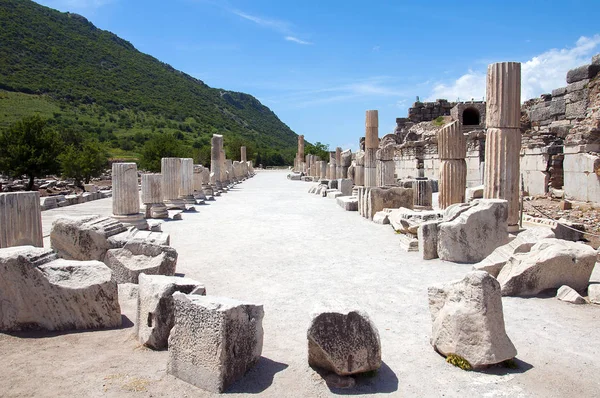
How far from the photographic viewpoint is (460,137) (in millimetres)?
11195

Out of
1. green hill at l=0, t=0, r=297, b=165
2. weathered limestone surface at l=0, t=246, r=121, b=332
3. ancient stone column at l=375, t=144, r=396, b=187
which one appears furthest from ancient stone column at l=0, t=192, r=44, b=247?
green hill at l=0, t=0, r=297, b=165

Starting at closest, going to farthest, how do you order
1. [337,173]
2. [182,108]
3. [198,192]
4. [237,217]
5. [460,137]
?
Answer: [460,137], [237,217], [198,192], [337,173], [182,108]

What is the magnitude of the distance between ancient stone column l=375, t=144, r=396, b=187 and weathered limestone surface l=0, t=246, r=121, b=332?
45.1ft

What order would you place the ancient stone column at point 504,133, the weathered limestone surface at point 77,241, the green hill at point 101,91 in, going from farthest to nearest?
the green hill at point 101,91 → the ancient stone column at point 504,133 → the weathered limestone surface at point 77,241

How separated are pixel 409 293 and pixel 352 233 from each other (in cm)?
519

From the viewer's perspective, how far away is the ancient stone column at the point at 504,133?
8844 mm

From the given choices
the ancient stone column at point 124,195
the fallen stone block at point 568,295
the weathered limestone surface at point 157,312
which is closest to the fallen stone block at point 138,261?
the weathered limestone surface at point 157,312

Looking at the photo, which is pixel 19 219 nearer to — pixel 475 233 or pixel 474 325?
pixel 474 325

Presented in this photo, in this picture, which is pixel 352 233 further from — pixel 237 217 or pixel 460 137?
pixel 237 217

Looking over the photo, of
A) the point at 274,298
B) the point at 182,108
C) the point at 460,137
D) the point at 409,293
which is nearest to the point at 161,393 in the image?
the point at 274,298

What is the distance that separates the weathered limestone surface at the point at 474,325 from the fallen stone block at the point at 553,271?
2.02m

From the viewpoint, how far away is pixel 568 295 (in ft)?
19.4

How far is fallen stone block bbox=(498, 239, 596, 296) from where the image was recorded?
605cm

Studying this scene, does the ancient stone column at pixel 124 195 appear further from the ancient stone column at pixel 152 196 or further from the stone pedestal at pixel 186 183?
the stone pedestal at pixel 186 183
